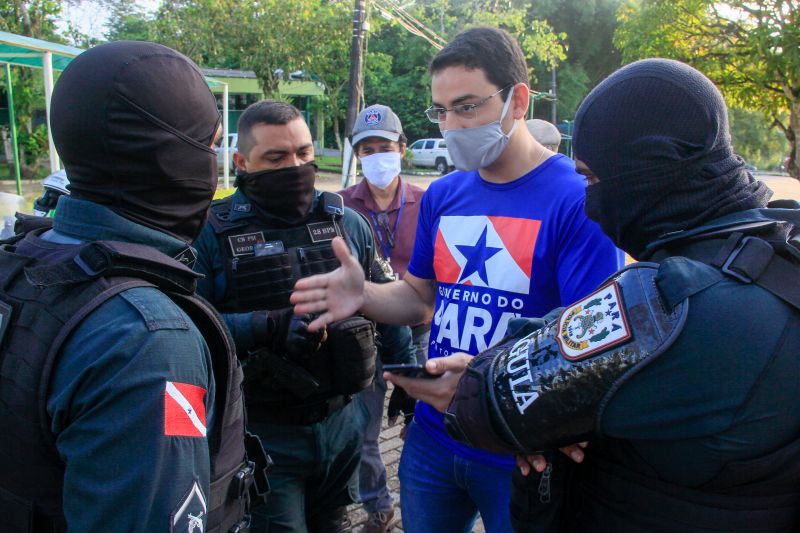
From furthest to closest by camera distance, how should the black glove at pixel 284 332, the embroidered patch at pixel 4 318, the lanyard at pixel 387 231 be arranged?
the lanyard at pixel 387 231
the black glove at pixel 284 332
the embroidered patch at pixel 4 318

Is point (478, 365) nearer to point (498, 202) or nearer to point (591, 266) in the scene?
point (591, 266)

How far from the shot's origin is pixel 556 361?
3.92 feet

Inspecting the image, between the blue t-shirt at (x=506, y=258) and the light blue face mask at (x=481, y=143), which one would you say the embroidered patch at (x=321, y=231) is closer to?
the blue t-shirt at (x=506, y=258)

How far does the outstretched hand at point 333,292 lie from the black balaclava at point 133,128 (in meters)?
0.60

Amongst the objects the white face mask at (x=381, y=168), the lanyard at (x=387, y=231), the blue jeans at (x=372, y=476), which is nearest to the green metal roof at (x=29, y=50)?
the white face mask at (x=381, y=168)

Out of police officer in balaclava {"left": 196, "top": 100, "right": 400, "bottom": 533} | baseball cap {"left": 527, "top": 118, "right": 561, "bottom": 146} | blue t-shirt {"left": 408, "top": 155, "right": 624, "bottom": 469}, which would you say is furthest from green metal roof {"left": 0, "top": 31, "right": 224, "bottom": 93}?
blue t-shirt {"left": 408, "top": 155, "right": 624, "bottom": 469}

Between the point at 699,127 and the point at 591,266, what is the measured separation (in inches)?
25.4

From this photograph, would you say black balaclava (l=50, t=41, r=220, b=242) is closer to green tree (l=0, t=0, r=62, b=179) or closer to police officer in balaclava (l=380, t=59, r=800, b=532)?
police officer in balaclava (l=380, t=59, r=800, b=532)

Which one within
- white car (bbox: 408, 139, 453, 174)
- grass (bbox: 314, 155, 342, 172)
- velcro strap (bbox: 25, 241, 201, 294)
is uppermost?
velcro strap (bbox: 25, 241, 201, 294)

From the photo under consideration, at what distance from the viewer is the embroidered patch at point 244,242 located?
243 cm

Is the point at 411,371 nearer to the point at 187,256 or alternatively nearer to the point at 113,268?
the point at 187,256

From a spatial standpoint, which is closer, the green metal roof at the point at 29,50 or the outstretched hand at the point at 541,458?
the outstretched hand at the point at 541,458

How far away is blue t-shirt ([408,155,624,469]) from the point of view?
1854mm

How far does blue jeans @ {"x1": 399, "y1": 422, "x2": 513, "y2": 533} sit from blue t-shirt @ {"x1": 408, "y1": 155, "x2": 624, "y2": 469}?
0.14 feet
